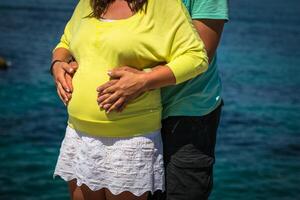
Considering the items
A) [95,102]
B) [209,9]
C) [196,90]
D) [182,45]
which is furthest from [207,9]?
[95,102]

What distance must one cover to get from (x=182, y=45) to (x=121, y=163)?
492mm

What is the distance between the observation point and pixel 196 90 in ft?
8.09

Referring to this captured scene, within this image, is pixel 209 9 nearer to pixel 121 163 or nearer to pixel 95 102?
pixel 95 102

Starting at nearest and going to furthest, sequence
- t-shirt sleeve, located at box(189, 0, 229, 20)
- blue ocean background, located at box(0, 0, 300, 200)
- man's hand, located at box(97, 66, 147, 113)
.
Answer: man's hand, located at box(97, 66, 147, 113) → t-shirt sleeve, located at box(189, 0, 229, 20) → blue ocean background, located at box(0, 0, 300, 200)

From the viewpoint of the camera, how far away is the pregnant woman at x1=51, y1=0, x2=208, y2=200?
227 centimetres

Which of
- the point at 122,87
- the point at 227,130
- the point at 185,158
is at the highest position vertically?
the point at 122,87

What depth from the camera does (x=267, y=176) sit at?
9734 millimetres

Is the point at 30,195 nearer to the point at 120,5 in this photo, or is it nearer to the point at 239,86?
the point at 120,5

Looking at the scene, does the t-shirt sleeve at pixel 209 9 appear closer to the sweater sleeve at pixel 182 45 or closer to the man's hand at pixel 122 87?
the sweater sleeve at pixel 182 45

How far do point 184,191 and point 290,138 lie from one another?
394 inches

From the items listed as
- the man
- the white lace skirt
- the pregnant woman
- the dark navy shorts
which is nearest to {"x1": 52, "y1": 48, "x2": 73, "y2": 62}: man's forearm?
the man

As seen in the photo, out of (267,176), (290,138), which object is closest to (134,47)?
(267,176)

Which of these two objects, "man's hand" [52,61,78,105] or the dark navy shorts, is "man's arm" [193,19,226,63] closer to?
the dark navy shorts

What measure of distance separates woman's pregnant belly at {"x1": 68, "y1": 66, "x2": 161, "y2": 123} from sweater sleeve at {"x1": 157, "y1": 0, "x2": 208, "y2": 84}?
145 mm
